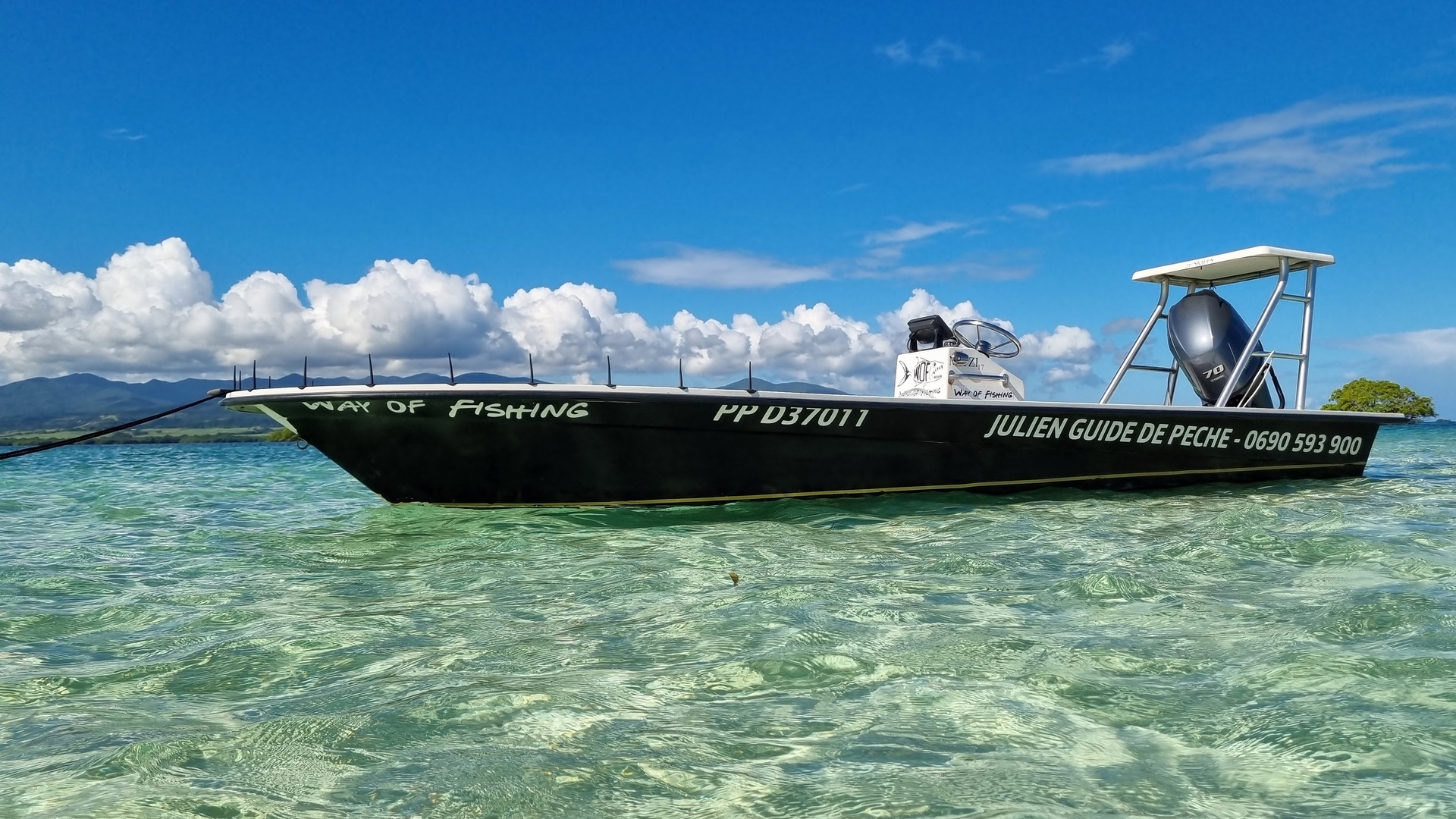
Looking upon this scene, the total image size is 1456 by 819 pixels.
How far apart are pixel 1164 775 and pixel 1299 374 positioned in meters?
10.7

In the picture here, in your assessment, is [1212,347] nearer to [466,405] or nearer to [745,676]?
[466,405]

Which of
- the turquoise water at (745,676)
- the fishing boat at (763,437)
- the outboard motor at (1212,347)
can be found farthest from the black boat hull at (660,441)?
the outboard motor at (1212,347)

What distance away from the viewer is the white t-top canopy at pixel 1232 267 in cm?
1108

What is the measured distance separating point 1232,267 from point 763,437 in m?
7.00

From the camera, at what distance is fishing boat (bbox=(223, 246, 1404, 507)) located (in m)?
8.26

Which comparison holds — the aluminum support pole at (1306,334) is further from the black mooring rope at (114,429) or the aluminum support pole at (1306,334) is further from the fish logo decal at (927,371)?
the black mooring rope at (114,429)

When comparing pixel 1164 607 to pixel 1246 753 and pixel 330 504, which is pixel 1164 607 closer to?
pixel 1246 753

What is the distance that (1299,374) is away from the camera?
1134 centimetres

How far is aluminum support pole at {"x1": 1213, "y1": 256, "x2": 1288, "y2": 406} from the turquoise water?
4.14 m

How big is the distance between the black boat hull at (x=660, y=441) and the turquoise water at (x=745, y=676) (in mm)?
1664

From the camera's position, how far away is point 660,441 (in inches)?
334

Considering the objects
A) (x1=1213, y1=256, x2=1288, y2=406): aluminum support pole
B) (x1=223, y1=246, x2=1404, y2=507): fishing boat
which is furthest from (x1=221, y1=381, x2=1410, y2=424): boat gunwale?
(x1=1213, y1=256, x2=1288, y2=406): aluminum support pole

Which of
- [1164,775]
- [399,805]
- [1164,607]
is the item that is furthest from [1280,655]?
[399,805]

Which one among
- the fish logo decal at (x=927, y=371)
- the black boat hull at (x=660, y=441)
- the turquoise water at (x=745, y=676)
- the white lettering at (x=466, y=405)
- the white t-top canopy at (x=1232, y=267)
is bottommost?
the turquoise water at (x=745, y=676)
